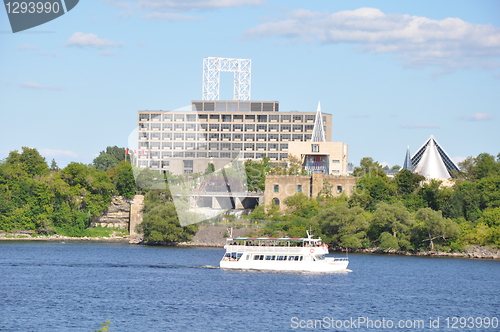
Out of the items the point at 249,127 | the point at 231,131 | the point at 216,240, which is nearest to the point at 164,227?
the point at 216,240

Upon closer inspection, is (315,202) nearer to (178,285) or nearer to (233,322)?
(178,285)

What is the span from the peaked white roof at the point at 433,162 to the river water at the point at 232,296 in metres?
67.0

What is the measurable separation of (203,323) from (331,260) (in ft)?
111

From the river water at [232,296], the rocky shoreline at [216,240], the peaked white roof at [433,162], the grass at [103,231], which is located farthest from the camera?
the peaked white roof at [433,162]

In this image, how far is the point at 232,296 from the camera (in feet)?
206

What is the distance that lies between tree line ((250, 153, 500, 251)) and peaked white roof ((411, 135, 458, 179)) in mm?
20671

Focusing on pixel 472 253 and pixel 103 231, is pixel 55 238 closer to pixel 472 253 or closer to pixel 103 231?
pixel 103 231

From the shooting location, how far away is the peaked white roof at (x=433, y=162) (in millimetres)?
161000

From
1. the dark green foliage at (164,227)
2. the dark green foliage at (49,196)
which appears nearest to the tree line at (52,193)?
the dark green foliage at (49,196)

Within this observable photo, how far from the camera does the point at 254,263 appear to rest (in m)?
82.9

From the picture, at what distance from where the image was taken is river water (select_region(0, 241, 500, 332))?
5212cm

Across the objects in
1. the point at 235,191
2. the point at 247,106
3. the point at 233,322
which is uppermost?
the point at 247,106

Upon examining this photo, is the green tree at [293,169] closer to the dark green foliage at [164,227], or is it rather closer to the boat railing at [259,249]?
the dark green foliage at [164,227]

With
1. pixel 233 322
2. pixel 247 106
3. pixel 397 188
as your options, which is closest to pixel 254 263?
pixel 233 322
